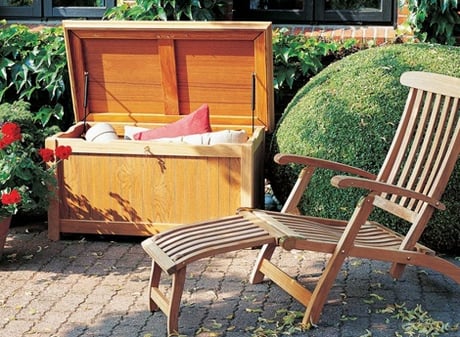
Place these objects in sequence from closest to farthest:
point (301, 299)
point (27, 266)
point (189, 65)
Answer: point (301, 299) → point (27, 266) → point (189, 65)

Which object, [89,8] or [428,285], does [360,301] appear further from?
[89,8]

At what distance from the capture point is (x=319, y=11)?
25.4ft

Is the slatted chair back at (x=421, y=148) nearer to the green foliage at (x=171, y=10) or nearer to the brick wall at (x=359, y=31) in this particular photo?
the brick wall at (x=359, y=31)

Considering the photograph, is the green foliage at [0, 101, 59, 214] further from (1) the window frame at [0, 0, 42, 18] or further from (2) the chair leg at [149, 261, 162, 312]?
(1) the window frame at [0, 0, 42, 18]

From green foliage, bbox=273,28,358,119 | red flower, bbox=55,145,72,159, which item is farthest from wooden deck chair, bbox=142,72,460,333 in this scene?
green foliage, bbox=273,28,358,119

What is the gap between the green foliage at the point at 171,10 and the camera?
7.12m

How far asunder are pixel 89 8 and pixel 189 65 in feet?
6.47

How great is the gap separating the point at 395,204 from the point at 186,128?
1701 millimetres

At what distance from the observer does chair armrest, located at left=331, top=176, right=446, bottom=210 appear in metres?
4.38

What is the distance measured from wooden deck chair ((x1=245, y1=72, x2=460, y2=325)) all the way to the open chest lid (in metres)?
1.16

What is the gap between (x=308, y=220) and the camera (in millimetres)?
5000

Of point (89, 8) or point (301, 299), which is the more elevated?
point (89, 8)

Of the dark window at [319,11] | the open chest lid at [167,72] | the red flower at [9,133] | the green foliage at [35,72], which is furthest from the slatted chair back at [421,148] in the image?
the green foliage at [35,72]

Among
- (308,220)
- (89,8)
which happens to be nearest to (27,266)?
(308,220)
